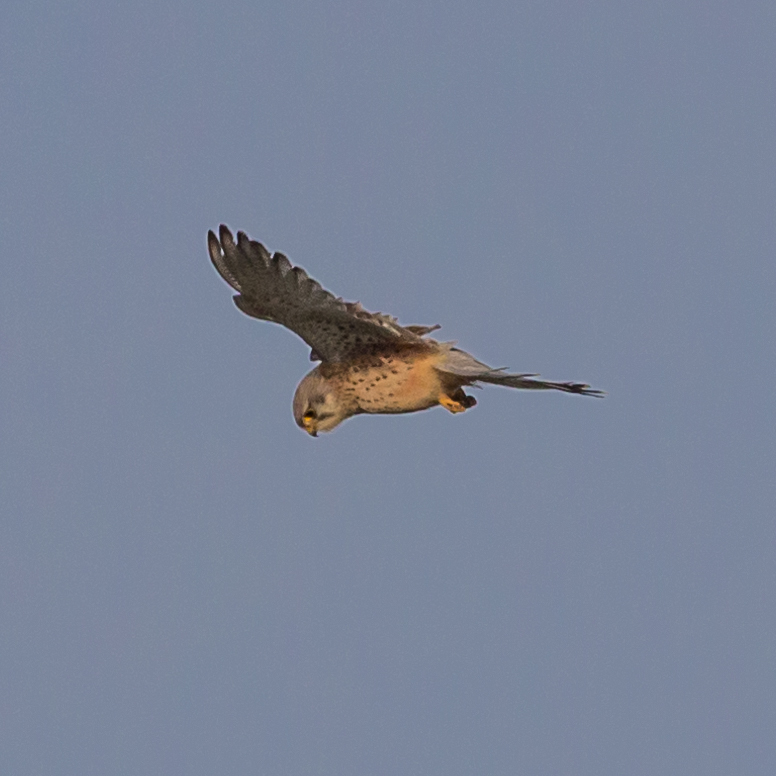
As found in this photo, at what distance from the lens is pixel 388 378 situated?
880 cm

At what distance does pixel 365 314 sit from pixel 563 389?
1130mm

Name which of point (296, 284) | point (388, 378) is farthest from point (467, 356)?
point (296, 284)

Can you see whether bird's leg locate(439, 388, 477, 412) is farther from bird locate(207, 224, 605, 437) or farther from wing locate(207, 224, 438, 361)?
wing locate(207, 224, 438, 361)

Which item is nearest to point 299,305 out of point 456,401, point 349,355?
point 349,355

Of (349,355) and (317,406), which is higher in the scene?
(349,355)

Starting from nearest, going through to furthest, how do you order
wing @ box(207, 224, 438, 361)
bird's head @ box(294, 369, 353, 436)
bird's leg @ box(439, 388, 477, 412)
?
1. wing @ box(207, 224, 438, 361)
2. bird's leg @ box(439, 388, 477, 412)
3. bird's head @ box(294, 369, 353, 436)

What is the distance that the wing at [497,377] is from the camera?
8219 mm

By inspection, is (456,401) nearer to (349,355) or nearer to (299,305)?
(349,355)

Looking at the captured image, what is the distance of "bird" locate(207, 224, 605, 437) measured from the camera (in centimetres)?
830

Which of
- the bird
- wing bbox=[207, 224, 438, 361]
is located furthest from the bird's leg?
wing bbox=[207, 224, 438, 361]

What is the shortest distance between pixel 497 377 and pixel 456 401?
2.09 feet

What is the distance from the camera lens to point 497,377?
8258mm

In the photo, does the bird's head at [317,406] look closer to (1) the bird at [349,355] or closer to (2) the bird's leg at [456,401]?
(1) the bird at [349,355]

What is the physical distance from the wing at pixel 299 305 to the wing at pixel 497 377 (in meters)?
0.29
